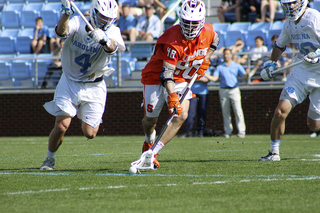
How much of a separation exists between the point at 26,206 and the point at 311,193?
2.15 metres

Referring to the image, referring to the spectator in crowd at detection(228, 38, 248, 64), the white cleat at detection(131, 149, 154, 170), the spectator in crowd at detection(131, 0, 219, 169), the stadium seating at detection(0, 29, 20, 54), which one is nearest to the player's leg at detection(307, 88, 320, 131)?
the spectator in crowd at detection(131, 0, 219, 169)

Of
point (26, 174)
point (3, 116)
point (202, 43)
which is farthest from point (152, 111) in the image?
point (3, 116)

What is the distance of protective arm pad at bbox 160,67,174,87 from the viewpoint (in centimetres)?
495

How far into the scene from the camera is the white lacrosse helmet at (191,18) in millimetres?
4906

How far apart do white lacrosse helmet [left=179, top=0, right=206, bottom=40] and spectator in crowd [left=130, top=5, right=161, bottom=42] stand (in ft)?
28.8

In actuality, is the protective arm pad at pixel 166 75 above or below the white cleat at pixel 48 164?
above

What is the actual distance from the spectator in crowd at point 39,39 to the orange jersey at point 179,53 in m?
9.70

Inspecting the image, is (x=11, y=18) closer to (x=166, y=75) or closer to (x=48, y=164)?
(x=48, y=164)

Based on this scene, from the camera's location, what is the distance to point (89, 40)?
205 inches

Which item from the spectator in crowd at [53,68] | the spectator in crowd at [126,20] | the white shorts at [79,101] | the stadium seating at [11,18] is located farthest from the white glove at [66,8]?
the stadium seating at [11,18]

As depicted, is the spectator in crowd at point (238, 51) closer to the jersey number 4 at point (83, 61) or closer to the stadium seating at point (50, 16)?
the stadium seating at point (50, 16)

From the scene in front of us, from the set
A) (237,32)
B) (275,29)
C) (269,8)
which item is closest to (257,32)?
(275,29)

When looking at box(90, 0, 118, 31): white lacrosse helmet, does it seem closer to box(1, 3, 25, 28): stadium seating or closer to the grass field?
the grass field

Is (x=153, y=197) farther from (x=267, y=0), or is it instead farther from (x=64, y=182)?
(x=267, y=0)
